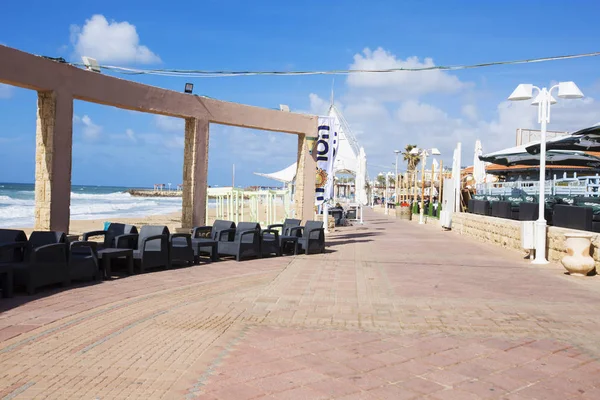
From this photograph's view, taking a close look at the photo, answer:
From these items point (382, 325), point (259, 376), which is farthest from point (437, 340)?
point (259, 376)

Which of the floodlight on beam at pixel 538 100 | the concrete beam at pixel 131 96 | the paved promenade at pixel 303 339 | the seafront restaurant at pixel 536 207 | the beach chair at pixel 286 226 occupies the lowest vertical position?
the paved promenade at pixel 303 339

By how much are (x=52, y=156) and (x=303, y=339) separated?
6.69m

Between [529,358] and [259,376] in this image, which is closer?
[259,376]

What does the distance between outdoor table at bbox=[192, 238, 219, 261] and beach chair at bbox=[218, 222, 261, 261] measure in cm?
36

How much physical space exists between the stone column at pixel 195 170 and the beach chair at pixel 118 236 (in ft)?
11.0

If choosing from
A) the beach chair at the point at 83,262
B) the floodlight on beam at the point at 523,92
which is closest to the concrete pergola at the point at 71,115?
the beach chair at the point at 83,262

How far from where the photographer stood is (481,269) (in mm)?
10102

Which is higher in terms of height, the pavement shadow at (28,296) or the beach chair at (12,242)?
the beach chair at (12,242)

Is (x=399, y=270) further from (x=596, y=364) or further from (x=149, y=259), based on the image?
(x=596, y=364)

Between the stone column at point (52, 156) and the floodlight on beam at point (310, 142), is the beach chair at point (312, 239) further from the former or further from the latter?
the stone column at point (52, 156)

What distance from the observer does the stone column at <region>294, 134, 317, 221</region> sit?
595 inches

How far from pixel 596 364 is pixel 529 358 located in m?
0.50

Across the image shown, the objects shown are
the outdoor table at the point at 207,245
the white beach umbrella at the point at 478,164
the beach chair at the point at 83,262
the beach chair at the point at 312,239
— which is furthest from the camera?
the white beach umbrella at the point at 478,164

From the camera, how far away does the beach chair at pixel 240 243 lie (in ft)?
35.2
